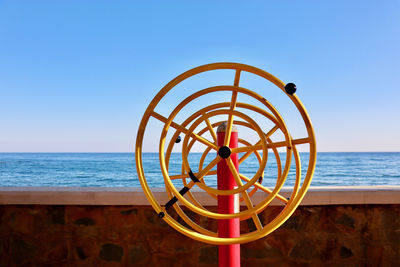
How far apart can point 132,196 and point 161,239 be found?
14.9 inches

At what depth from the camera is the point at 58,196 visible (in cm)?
218

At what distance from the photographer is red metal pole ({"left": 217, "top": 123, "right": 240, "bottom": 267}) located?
4.19 feet

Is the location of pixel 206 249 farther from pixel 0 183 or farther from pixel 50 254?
pixel 0 183

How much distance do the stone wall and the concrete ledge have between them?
0.21 feet

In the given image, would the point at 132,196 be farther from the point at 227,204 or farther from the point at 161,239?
the point at 227,204

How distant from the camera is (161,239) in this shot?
86.3 inches

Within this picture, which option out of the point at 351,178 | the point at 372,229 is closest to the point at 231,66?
the point at 372,229

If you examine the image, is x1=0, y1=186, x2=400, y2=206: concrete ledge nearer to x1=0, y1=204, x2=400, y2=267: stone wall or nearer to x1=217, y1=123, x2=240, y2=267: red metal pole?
x1=0, y1=204, x2=400, y2=267: stone wall

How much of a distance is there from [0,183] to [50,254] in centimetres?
2110

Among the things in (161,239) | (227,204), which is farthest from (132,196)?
(227,204)

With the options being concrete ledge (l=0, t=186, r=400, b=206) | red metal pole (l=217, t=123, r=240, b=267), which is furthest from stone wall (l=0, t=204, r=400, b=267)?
red metal pole (l=217, t=123, r=240, b=267)

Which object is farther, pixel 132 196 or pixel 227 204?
pixel 132 196

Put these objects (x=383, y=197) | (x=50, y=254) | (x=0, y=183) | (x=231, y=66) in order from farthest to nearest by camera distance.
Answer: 1. (x=0, y=183)
2. (x=50, y=254)
3. (x=383, y=197)
4. (x=231, y=66)

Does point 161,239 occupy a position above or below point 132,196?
below
